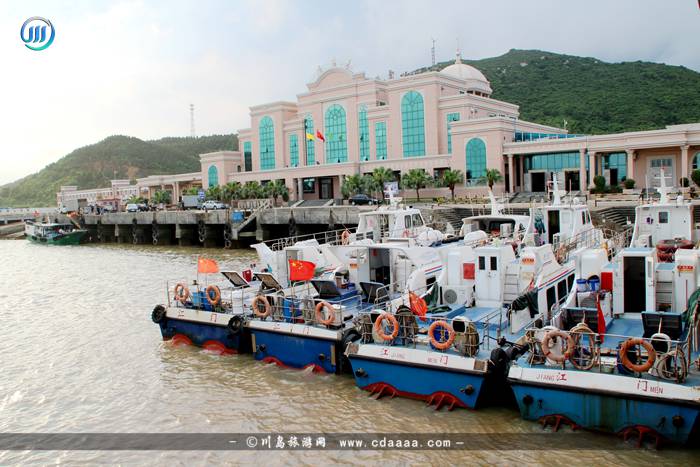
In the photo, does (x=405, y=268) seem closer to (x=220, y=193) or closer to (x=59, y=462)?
(x=59, y=462)

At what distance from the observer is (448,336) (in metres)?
12.8

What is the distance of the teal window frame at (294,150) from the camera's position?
235ft

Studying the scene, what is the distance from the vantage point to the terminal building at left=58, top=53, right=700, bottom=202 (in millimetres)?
48250

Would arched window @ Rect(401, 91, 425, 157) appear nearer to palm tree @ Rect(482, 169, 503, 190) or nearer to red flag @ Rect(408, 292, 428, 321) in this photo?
palm tree @ Rect(482, 169, 503, 190)

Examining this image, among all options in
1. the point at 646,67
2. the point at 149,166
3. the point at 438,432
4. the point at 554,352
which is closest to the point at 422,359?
the point at 438,432

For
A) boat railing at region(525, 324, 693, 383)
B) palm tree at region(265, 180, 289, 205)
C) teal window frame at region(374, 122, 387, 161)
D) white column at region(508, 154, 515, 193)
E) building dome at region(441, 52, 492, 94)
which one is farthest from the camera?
palm tree at region(265, 180, 289, 205)

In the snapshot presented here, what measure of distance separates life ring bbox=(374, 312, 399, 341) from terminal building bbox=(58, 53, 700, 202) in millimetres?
39519

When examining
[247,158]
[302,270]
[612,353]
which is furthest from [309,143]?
[612,353]

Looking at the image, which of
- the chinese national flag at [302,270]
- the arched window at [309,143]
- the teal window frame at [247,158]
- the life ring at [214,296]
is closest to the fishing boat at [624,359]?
the chinese national flag at [302,270]

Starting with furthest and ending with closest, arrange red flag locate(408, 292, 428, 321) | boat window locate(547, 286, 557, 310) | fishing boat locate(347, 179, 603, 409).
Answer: boat window locate(547, 286, 557, 310)
red flag locate(408, 292, 428, 321)
fishing boat locate(347, 179, 603, 409)

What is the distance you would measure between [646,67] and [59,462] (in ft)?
405

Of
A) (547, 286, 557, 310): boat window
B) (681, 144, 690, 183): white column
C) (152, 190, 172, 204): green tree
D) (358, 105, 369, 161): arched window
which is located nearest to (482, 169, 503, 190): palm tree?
(681, 144, 690, 183): white column

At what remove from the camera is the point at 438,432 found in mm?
11977

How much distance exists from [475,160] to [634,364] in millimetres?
45406
